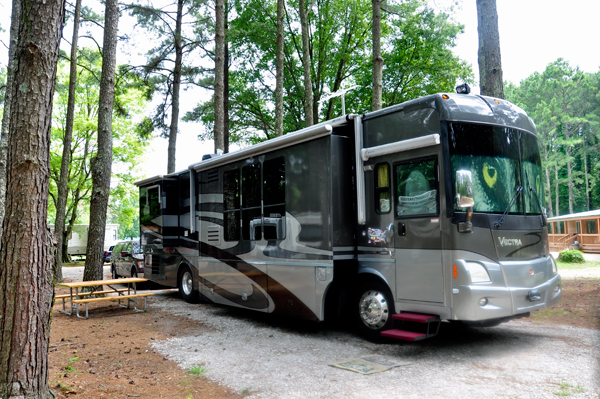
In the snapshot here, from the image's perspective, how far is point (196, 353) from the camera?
6625 mm

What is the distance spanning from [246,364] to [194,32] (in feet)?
52.8

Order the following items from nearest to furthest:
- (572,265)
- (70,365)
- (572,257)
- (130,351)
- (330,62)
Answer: (70,365), (130,351), (572,265), (572,257), (330,62)

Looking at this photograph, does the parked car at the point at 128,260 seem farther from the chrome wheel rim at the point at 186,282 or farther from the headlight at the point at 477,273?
the headlight at the point at 477,273

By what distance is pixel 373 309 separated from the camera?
692 centimetres

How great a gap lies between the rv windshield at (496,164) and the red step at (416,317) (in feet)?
4.65

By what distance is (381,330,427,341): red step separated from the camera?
5986mm

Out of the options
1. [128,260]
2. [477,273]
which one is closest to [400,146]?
[477,273]

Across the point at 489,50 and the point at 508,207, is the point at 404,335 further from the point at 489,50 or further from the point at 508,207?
the point at 489,50

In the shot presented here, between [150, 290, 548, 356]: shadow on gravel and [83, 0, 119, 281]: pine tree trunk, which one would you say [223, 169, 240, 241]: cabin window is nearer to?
[150, 290, 548, 356]: shadow on gravel

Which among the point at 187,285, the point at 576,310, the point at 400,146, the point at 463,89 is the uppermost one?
the point at 463,89

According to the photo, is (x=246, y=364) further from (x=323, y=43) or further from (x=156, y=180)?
(x=323, y=43)

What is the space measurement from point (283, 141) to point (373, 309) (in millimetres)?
2991

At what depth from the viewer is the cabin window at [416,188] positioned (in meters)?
6.27

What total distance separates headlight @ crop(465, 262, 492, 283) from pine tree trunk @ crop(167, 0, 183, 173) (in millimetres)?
14429
